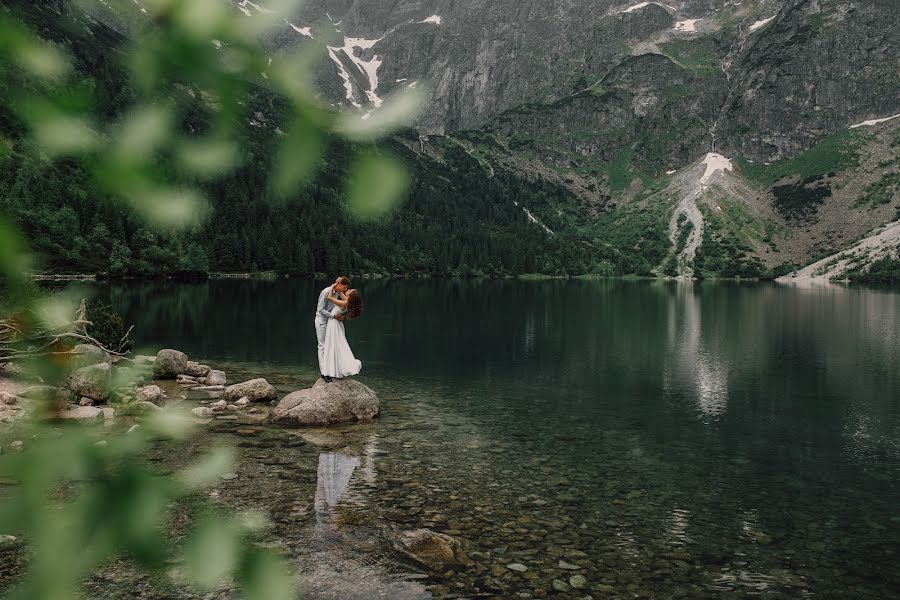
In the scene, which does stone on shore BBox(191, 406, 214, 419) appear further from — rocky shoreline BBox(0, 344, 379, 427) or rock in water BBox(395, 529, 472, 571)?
rock in water BBox(395, 529, 472, 571)

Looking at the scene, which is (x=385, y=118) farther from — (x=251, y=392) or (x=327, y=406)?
(x=251, y=392)

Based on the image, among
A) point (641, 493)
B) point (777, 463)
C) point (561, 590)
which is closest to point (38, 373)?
point (561, 590)

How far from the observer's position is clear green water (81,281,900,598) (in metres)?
13.1

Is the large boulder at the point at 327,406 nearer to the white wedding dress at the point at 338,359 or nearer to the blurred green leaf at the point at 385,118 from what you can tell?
the white wedding dress at the point at 338,359

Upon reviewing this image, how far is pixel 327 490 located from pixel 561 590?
7312 mm

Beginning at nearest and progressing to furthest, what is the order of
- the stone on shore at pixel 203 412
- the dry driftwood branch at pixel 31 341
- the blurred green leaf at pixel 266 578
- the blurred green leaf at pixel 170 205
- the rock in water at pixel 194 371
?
1. the blurred green leaf at pixel 266 578
2. the blurred green leaf at pixel 170 205
3. the dry driftwood branch at pixel 31 341
4. the stone on shore at pixel 203 412
5. the rock in water at pixel 194 371

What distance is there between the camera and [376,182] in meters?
1.58

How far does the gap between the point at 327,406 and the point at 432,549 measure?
40.0 feet

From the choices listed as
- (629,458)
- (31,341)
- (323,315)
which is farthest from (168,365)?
(31,341)

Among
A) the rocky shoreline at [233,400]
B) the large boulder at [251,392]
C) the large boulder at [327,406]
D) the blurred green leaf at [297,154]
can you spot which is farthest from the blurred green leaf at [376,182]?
the large boulder at [251,392]

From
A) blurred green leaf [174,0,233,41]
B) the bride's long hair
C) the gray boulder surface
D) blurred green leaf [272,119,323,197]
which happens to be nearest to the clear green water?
the bride's long hair

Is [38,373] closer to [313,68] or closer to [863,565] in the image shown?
[313,68]

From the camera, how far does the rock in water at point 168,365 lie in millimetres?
32312

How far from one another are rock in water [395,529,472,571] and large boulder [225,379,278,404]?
1588cm
